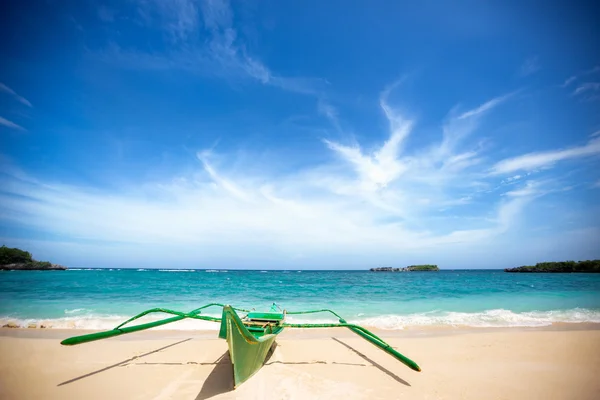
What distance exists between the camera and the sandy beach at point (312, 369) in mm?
4660

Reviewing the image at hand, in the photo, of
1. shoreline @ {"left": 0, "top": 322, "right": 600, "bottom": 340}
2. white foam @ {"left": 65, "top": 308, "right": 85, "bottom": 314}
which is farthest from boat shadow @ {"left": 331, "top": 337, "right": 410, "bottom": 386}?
white foam @ {"left": 65, "top": 308, "right": 85, "bottom": 314}

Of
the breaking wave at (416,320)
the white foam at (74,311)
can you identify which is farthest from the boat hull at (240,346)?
the white foam at (74,311)

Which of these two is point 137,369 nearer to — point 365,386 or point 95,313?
point 365,386

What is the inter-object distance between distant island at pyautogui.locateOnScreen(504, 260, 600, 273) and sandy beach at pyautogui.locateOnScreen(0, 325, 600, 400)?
94.8 metres

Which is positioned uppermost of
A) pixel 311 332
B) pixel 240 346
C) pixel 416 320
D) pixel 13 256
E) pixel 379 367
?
pixel 240 346

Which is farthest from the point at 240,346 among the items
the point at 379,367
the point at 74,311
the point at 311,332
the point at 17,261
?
the point at 17,261

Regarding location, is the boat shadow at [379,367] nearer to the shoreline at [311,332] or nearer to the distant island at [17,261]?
the shoreline at [311,332]

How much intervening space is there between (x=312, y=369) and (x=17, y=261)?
10129cm

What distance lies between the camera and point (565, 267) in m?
72.9

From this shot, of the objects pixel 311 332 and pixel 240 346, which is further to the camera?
pixel 311 332

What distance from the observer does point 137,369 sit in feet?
18.4

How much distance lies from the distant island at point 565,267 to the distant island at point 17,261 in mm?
152765

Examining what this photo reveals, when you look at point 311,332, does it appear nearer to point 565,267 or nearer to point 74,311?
point 74,311

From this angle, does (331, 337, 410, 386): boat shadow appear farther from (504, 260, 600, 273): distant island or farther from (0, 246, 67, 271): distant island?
(504, 260, 600, 273): distant island
